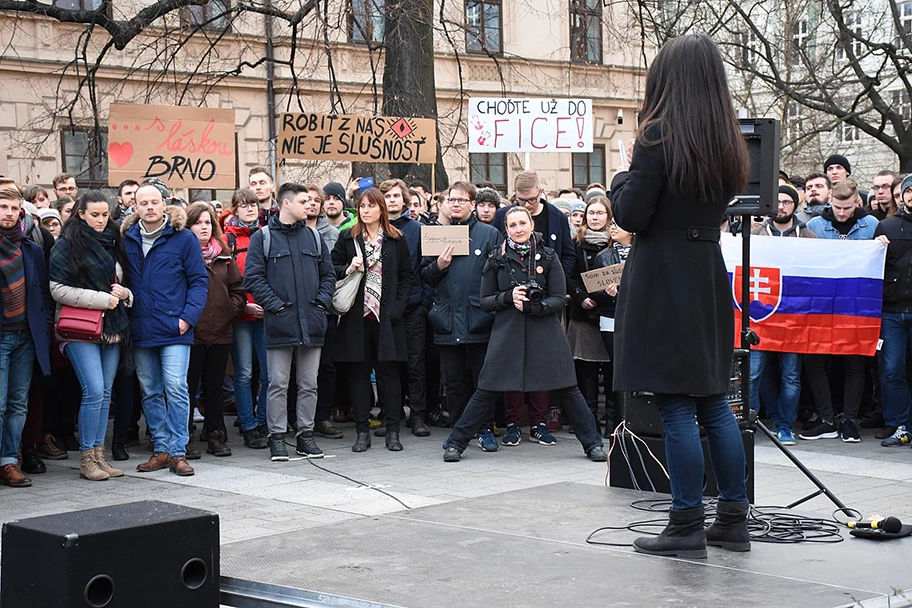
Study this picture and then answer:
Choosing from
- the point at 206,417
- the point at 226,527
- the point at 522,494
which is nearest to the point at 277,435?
the point at 206,417

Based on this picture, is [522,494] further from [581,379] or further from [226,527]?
[581,379]

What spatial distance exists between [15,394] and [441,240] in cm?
350

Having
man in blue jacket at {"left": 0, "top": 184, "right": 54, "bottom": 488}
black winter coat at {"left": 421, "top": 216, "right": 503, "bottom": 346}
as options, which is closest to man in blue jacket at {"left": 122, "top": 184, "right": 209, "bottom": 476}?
man in blue jacket at {"left": 0, "top": 184, "right": 54, "bottom": 488}

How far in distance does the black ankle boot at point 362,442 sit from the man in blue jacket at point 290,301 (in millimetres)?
348

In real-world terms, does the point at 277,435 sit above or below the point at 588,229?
below

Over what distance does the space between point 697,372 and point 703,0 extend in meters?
16.0

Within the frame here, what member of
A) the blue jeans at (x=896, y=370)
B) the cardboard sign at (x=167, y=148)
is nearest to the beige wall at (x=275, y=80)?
the cardboard sign at (x=167, y=148)

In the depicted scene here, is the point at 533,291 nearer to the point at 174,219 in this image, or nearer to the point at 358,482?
the point at 358,482

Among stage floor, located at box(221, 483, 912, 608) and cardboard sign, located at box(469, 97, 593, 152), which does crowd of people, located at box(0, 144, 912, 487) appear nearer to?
cardboard sign, located at box(469, 97, 593, 152)

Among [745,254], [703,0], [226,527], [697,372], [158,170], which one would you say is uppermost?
[703,0]

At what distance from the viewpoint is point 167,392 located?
9422mm

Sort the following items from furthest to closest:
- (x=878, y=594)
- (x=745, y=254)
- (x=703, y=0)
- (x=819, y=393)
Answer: (x=703, y=0) → (x=819, y=393) → (x=745, y=254) → (x=878, y=594)

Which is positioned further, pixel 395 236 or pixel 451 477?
pixel 395 236

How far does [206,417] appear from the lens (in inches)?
408
